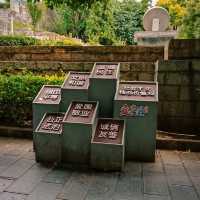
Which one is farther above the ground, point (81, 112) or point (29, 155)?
point (81, 112)

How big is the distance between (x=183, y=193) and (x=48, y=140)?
214cm

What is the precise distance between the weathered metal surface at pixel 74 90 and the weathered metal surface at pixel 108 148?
0.70 meters

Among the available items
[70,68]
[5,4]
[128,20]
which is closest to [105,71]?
[70,68]

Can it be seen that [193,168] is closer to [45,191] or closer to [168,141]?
[168,141]

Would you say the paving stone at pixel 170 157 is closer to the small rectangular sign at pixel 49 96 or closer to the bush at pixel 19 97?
the small rectangular sign at pixel 49 96

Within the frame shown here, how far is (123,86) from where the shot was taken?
5168 mm

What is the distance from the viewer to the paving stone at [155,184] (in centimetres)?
388

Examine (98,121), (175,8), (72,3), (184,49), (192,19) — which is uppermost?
(175,8)

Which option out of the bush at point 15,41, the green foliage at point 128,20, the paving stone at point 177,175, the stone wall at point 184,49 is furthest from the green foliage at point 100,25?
the paving stone at point 177,175

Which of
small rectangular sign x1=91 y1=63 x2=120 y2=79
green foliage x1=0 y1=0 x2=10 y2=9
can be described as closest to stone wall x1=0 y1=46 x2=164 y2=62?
small rectangular sign x1=91 y1=63 x2=120 y2=79

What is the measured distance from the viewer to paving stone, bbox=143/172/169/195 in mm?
3877

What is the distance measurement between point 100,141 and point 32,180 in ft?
3.71

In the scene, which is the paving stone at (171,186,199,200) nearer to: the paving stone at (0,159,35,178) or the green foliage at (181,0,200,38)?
the paving stone at (0,159,35,178)

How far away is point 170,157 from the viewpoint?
17.4 feet
